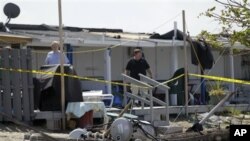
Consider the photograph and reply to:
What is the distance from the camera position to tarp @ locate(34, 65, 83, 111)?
11516 millimetres

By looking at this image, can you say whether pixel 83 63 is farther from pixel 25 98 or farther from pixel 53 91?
pixel 25 98

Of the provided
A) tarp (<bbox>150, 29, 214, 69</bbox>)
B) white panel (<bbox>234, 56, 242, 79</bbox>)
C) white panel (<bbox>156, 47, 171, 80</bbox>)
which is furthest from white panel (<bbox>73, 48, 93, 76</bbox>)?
white panel (<bbox>234, 56, 242, 79</bbox>)

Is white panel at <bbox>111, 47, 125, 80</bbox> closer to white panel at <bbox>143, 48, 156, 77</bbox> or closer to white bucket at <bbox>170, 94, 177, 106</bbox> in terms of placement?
white panel at <bbox>143, 48, 156, 77</bbox>

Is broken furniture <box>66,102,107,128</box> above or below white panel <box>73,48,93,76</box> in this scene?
below

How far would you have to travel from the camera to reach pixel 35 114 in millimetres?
11359

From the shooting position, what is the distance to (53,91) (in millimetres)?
11547

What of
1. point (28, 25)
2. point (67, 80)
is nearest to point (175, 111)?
point (67, 80)

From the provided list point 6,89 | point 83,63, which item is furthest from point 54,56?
point 83,63

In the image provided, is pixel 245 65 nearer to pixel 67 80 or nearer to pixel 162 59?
pixel 162 59

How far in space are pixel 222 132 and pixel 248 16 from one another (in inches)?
109

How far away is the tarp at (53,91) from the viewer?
1152 cm

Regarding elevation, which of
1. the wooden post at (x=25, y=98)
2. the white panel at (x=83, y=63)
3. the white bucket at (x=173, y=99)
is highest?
the white panel at (x=83, y=63)

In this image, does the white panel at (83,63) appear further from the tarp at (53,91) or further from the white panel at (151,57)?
the tarp at (53,91)

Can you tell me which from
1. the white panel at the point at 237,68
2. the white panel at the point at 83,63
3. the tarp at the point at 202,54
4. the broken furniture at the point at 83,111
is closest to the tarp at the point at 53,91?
the broken furniture at the point at 83,111
